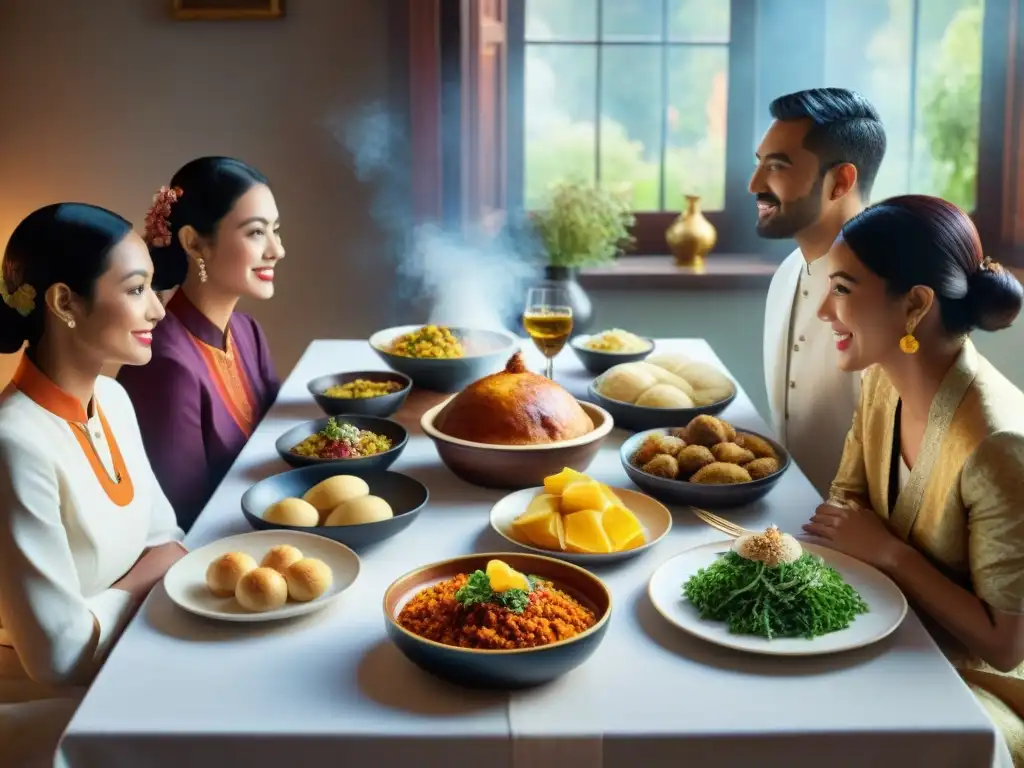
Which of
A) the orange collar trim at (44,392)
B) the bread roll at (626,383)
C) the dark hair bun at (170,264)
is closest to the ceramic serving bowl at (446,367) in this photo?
the bread roll at (626,383)

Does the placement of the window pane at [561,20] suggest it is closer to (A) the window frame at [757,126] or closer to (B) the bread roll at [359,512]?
(A) the window frame at [757,126]

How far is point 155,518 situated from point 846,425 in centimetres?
128

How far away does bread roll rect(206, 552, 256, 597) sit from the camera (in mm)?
1300

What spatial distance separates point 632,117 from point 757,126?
41 centimetres

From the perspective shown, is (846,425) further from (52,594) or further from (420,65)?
(420,65)

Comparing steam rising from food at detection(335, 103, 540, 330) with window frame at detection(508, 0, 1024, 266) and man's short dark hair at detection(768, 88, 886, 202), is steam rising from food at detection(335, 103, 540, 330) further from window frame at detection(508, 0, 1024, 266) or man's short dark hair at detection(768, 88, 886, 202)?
man's short dark hair at detection(768, 88, 886, 202)

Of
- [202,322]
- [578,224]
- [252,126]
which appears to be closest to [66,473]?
[202,322]

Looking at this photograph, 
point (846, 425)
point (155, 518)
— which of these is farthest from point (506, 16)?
point (155, 518)

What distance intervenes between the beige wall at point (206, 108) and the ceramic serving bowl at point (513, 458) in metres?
1.97

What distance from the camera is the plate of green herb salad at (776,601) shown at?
1207 mm

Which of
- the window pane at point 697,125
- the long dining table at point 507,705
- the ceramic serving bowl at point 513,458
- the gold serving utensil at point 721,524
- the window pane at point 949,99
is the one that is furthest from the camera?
the window pane at point 697,125

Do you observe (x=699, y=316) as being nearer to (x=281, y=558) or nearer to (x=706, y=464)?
(x=706, y=464)

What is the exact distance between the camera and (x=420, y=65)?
334 cm

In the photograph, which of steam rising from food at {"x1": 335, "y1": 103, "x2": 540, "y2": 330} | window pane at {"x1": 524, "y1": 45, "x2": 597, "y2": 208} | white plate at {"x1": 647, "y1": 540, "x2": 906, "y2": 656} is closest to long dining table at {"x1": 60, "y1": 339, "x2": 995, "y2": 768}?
white plate at {"x1": 647, "y1": 540, "x2": 906, "y2": 656}
